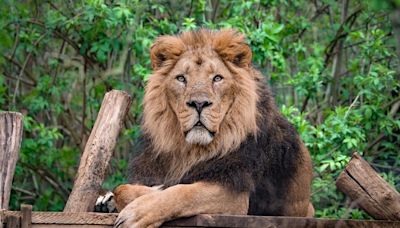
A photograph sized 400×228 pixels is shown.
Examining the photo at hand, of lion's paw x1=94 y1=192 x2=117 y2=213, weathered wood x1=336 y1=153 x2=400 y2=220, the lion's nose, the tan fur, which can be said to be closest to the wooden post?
lion's paw x1=94 y1=192 x2=117 y2=213

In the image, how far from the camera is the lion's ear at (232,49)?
579 cm

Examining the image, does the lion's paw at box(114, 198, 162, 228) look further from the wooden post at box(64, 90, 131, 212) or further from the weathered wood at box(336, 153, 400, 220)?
the weathered wood at box(336, 153, 400, 220)

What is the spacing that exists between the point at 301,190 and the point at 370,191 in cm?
76

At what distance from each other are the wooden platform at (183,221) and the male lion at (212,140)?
0.11 metres

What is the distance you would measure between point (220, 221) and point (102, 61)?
4.26 m

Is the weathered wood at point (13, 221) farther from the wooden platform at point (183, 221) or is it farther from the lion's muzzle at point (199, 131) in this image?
the lion's muzzle at point (199, 131)

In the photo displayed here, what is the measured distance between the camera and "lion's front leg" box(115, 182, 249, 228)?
5.09 meters

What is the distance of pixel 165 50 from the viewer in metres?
5.87

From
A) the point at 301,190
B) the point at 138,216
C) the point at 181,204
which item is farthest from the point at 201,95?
the point at 301,190

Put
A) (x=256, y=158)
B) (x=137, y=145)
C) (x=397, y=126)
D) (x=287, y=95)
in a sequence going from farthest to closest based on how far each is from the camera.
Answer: (x=287, y=95)
(x=397, y=126)
(x=137, y=145)
(x=256, y=158)

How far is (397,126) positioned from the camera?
8195mm

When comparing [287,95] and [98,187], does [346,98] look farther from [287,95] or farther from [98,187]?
[98,187]

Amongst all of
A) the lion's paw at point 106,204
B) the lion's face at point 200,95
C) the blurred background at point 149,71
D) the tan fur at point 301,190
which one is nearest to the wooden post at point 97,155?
the lion's paw at point 106,204

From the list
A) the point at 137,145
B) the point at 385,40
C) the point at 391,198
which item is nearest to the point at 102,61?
the point at 385,40
